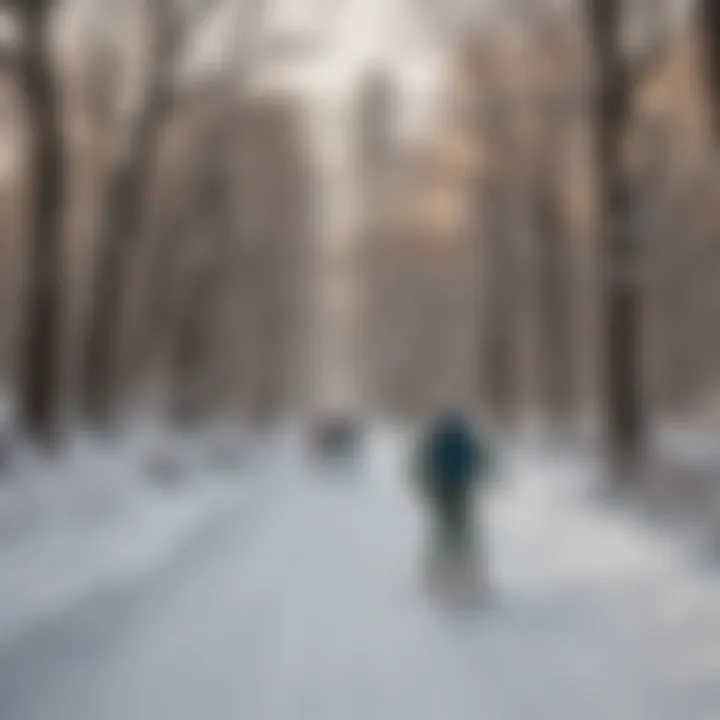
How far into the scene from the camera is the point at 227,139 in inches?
1569

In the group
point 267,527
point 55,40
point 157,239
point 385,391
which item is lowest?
point 385,391

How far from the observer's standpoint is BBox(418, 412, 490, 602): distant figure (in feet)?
39.7

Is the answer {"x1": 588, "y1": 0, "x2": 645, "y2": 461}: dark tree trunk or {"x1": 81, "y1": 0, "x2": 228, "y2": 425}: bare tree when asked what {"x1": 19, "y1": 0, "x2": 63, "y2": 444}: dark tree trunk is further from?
{"x1": 588, "y1": 0, "x2": 645, "y2": 461}: dark tree trunk

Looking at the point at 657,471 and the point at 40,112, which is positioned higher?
the point at 40,112

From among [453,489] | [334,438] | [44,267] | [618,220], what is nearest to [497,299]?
[334,438]

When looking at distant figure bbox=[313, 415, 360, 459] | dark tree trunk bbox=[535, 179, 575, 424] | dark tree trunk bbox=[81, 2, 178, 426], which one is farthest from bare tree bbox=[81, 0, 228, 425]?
distant figure bbox=[313, 415, 360, 459]

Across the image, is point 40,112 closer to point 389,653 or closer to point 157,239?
point 389,653

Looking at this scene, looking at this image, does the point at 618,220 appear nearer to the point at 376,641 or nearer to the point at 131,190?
the point at 131,190

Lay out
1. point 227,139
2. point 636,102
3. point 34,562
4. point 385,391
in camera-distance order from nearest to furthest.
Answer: point 34,562
point 636,102
point 227,139
point 385,391

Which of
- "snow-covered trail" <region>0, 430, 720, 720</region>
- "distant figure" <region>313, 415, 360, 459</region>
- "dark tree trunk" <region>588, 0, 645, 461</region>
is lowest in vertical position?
"distant figure" <region>313, 415, 360, 459</region>

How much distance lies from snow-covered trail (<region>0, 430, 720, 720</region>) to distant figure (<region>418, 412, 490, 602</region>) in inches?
14.9

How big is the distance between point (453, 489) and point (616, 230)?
857 cm

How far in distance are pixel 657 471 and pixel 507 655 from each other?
11130 millimetres

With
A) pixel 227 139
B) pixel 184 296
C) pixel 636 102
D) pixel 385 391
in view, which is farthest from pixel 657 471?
pixel 385 391
